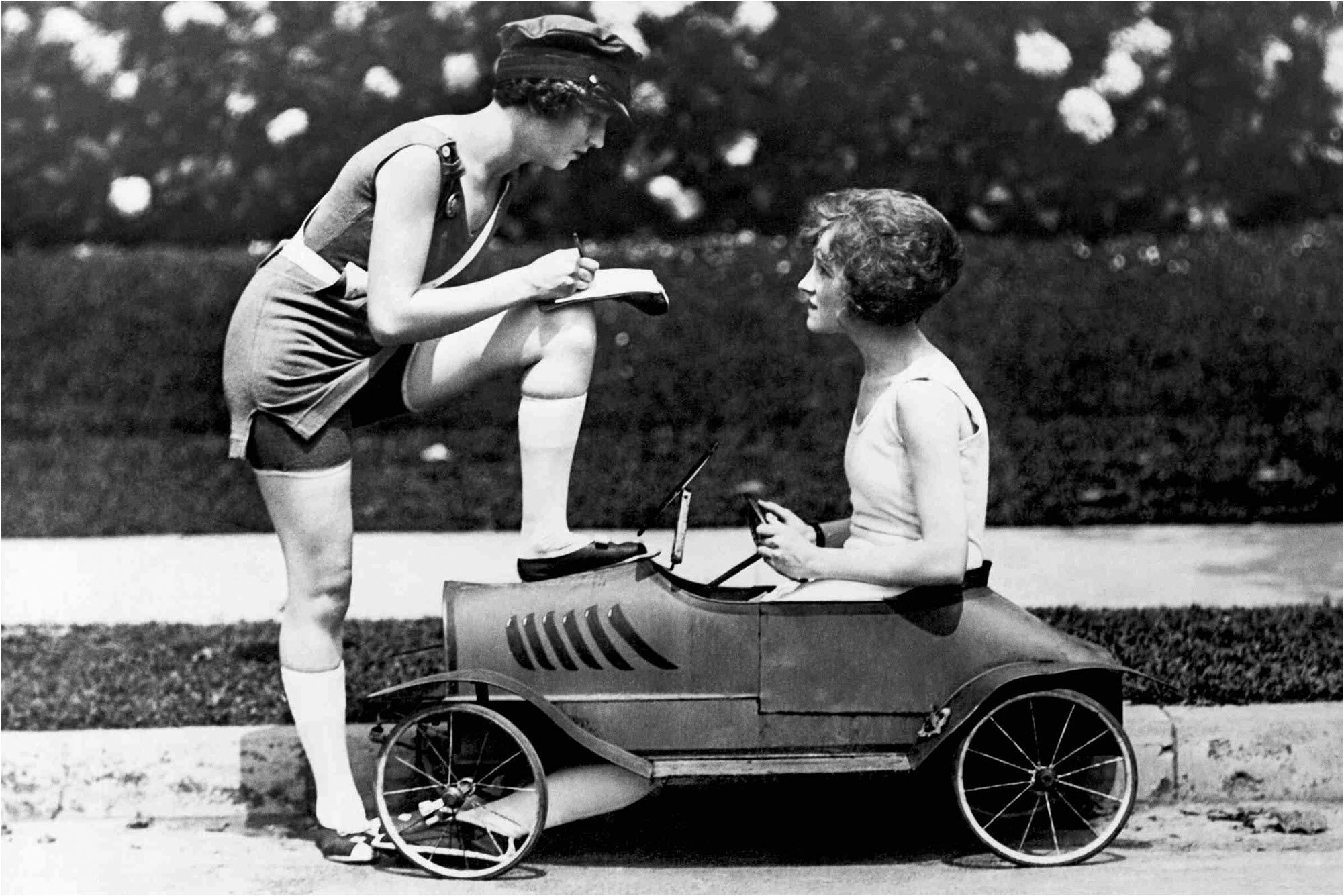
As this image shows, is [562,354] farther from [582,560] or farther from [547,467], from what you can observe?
[582,560]

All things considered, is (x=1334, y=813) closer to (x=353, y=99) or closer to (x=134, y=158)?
(x=353, y=99)

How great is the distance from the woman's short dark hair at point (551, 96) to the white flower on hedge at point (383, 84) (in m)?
4.92

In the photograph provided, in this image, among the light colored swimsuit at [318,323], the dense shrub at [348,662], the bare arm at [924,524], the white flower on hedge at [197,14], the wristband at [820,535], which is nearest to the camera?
the bare arm at [924,524]

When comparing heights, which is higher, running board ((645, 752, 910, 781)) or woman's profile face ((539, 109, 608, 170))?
woman's profile face ((539, 109, 608, 170))

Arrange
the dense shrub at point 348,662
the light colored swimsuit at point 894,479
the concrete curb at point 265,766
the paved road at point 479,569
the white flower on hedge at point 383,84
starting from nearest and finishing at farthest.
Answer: the light colored swimsuit at point 894,479
the concrete curb at point 265,766
the dense shrub at point 348,662
the paved road at point 479,569
the white flower on hedge at point 383,84

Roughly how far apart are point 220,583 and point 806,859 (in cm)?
283

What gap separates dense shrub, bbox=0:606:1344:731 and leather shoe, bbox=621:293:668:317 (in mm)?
907

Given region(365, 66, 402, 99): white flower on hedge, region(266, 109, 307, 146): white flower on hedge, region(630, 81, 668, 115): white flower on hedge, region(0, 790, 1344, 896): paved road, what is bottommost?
region(0, 790, 1344, 896): paved road

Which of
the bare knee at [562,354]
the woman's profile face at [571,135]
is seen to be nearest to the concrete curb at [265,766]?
the bare knee at [562,354]

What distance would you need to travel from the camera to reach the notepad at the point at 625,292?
3621 millimetres

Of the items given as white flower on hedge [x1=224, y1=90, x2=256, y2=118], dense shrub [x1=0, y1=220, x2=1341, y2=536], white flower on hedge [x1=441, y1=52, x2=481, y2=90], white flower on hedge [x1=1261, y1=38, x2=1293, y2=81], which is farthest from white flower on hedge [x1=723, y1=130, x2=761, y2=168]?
white flower on hedge [x1=1261, y1=38, x2=1293, y2=81]

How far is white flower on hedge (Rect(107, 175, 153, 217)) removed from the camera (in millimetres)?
8945

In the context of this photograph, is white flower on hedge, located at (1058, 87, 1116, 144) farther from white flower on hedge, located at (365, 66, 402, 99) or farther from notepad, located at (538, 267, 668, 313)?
notepad, located at (538, 267, 668, 313)

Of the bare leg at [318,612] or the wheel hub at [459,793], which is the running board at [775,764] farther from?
the bare leg at [318,612]
